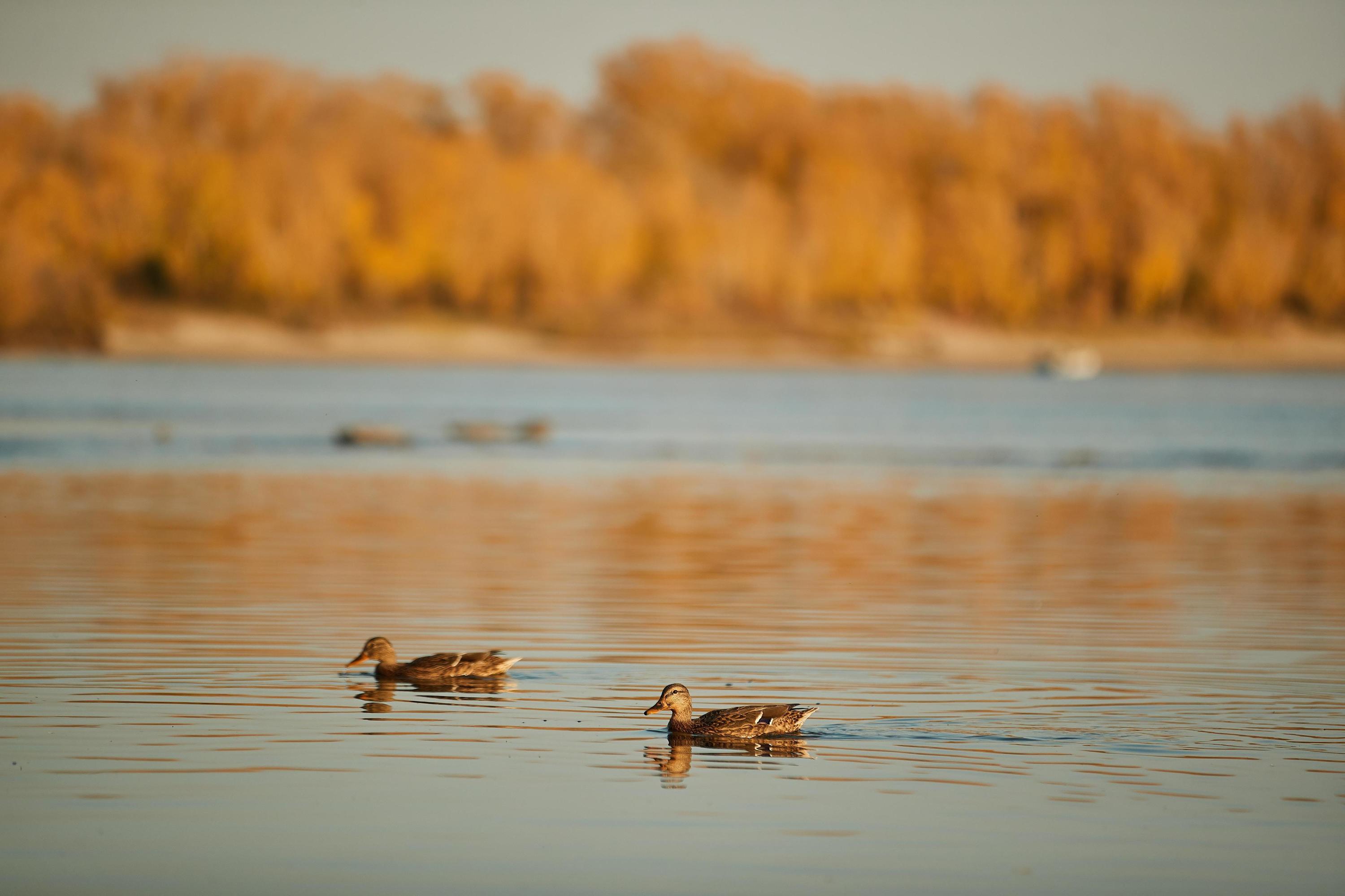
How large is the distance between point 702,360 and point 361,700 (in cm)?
14334

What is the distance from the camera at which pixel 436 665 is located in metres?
15.3

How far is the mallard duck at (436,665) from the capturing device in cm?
1521

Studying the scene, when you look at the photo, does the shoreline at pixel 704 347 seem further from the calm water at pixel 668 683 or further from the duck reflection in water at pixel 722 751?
the duck reflection in water at pixel 722 751

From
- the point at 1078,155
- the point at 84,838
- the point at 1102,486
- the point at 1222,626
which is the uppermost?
the point at 1078,155

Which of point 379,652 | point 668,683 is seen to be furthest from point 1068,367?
point 379,652

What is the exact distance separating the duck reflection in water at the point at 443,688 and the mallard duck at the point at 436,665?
0.05 m

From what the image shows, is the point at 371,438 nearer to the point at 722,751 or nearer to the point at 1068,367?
the point at 722,751

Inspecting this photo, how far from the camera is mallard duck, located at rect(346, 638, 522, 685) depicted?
1521 cm

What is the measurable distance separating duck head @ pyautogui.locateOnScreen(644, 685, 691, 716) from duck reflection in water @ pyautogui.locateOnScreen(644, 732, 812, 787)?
153mm

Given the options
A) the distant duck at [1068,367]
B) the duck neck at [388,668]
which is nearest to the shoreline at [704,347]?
the distant duck at [1068,367]

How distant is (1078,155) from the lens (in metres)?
174

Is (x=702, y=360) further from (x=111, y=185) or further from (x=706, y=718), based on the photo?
(x=706, y=718)

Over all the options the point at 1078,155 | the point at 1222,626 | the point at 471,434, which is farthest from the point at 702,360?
the point at 1222,626

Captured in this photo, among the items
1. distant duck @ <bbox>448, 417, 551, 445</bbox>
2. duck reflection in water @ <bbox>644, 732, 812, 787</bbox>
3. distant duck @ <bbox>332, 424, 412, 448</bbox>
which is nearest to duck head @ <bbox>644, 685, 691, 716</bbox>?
duck reflection in water @ <bbox>644, 732, 812, 787</bbox>
